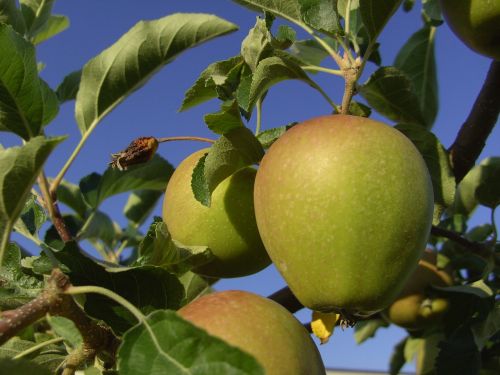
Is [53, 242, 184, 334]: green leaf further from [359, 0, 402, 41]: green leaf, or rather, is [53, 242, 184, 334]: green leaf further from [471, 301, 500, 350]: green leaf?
[471, 301, 500, 350]: green leaf

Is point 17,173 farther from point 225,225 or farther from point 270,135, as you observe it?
point 270,135

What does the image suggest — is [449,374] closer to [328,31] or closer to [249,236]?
[249,236]

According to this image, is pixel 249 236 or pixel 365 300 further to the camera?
pixel 249 236

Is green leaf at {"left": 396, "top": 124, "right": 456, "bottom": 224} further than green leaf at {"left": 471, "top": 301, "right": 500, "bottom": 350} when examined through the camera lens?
No

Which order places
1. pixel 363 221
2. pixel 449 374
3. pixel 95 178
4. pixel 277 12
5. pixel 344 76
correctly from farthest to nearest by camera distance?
pixel 95 178
pixel 449 374
pixel 277 12
pixel 344 76
pixel 363 221

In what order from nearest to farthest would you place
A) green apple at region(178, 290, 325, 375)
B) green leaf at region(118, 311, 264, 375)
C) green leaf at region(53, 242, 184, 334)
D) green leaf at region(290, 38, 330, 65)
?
1. green leaf at region(118, 311, 264, 375)
2. green apple at region(178, 290, 325, 375)
3. green leaf at region(53, 242, 184, 334)
4. green leaf at region(290, 38, 330, 65)

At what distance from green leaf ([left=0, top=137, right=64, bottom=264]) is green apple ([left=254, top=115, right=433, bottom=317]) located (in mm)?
391

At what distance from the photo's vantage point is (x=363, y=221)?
3.47ft

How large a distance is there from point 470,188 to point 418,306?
0.63 metres

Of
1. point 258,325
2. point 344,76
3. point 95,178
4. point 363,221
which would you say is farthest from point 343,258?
point 95,178

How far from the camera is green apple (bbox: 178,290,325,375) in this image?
1042 millimetres

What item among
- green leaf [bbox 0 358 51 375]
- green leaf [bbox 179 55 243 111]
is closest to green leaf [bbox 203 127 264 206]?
green leaf [bbox 179 55 243 111]

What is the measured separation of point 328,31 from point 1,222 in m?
0.78

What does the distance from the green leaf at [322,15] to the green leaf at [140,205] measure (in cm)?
142
